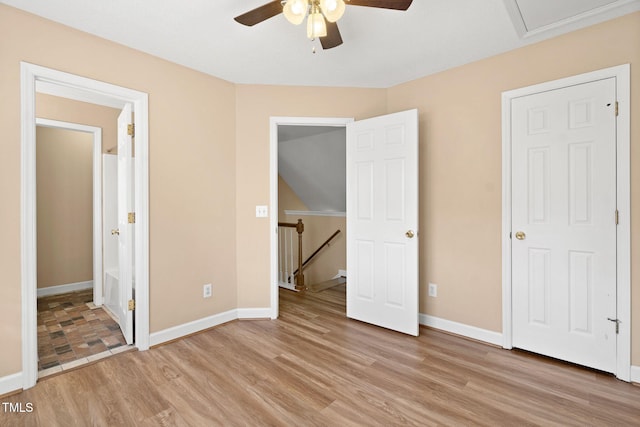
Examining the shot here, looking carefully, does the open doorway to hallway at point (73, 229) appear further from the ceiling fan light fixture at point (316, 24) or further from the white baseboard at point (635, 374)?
the white baseboard at point (635, 374)

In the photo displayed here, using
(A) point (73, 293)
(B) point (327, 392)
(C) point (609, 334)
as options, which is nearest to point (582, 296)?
(C) point (609, 334)

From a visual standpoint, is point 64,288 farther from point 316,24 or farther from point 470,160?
point 470,160

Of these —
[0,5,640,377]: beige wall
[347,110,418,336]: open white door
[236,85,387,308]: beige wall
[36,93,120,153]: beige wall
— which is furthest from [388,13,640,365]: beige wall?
[36,93,120,153]: beige wall

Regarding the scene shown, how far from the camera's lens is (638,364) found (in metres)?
2.08

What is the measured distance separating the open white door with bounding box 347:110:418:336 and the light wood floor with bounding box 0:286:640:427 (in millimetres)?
383

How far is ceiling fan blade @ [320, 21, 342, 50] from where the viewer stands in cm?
182

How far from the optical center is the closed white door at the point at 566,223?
7.13 feet

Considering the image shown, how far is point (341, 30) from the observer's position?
89.6 inches

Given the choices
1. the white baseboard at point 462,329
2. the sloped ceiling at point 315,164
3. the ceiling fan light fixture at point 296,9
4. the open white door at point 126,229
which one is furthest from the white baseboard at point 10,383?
the sloped ceiling at point 315,164

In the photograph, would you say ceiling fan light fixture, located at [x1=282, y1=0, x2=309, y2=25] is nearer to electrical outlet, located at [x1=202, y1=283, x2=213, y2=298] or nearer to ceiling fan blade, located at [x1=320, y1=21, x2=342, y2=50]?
ceiling fan blade, located at [x1=320, y1=21, x2=342, y2=50]

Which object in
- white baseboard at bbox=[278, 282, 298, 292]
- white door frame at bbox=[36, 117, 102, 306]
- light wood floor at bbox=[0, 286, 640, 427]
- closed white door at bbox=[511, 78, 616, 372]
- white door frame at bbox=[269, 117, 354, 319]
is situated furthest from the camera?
white baseboard at bbox=[278, 282, 298, 292]

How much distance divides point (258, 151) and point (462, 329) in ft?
8.65

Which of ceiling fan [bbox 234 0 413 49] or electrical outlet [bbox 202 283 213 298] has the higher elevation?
ceiling fan [bbox 234 0 413 49]

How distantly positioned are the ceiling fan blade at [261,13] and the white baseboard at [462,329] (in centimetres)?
287
